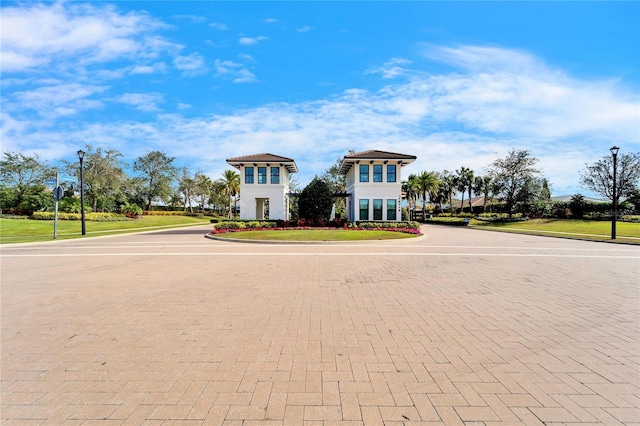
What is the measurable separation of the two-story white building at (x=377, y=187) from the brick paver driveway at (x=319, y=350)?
2267 cm

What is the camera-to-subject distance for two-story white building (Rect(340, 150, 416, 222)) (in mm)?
31234

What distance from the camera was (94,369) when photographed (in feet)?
12.1

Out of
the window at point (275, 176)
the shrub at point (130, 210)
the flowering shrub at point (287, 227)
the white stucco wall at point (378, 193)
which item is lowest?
the flowering shrub at point (287, 227)

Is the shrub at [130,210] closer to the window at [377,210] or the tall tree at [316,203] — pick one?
the tall tree at [316,203]

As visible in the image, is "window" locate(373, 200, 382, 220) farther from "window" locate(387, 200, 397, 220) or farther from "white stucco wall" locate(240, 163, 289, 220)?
"white stucco wall" locate(240, 163, 289, 220)

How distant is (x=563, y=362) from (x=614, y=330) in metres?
1.97

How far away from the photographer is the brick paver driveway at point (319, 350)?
2957 millimetres

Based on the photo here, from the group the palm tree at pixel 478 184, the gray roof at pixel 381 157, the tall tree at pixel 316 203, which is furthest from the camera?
the palm tree at pixel 478 184

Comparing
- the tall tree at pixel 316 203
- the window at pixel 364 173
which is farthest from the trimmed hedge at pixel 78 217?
the window at pixel 364 173

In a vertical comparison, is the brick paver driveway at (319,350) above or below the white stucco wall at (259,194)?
below

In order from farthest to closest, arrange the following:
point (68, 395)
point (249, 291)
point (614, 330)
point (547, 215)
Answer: point (547, 215)
point (249, 291)
point (614, 330)
point (68, 395)

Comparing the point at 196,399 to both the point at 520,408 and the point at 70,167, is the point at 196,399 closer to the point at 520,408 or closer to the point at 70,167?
the point at 520,408

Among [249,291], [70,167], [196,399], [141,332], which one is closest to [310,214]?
[249,291]

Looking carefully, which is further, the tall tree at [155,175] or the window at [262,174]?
the tall tree at [155,175]
